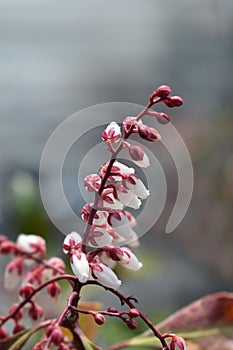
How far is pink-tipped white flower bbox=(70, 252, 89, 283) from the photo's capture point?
38 centimetres

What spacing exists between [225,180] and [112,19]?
1453 mm

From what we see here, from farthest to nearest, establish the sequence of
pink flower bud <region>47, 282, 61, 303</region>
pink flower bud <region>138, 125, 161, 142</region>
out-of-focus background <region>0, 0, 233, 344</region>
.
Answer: out-of-focus background <region>0, 0, 233, 344</region>
pink flower bud <region>47, 282, 61, 303</region>
pink flower bud <region>138, 125, 161, 142</region>

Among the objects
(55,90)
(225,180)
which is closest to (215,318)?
(225,180)

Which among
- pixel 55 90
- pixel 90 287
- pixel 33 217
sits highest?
pixel 55 90

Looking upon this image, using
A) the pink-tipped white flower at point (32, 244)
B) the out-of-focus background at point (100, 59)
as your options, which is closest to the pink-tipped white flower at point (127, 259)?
the pink-tipped white flower at point (32, 244)

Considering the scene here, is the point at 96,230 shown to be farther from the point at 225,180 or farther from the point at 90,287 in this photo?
the point at 225,180

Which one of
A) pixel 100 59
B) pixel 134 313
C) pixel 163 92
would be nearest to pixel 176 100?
pixel 163 92

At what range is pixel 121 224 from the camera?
→ 0.41m

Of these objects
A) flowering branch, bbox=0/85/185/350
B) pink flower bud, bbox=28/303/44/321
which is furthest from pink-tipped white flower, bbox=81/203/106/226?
pink flower bud, bbox=28/303/44/321

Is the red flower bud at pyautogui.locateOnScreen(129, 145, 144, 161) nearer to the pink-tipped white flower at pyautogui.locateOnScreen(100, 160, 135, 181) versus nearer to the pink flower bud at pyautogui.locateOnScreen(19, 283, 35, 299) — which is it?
the pink-tipped white flower at pyautogui.locateOnScreen(100, 160, 135, 181)

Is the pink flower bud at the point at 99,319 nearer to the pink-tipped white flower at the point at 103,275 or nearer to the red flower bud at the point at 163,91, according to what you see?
the pink-tipped white flower at the point at 103,275

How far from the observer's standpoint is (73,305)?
40 centimetres

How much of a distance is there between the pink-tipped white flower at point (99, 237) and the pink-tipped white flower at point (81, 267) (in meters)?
0.01

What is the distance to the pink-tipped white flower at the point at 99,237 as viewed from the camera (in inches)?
15.6
